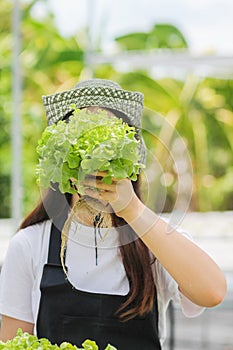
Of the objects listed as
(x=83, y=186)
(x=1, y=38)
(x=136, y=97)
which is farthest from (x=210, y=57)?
(x=1, y=38)

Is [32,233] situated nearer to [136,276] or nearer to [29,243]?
[29,243]

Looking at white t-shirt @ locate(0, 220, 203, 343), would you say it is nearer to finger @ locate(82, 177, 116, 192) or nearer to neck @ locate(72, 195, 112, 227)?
neck @ locate(72, 195, 112, 227)

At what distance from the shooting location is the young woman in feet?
5.07

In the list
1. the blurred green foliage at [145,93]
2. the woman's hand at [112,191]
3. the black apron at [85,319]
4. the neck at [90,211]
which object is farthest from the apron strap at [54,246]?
the blurred green foliage at [145,93]

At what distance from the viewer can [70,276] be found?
1716 millimetres

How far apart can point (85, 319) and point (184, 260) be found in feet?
0.98

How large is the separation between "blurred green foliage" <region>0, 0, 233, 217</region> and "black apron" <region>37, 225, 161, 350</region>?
9485 millimetres

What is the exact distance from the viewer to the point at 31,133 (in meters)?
13.3

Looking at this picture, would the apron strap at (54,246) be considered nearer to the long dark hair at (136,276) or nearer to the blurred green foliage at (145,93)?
the long dark hair at (136,276)

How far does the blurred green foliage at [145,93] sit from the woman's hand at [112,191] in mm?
9772

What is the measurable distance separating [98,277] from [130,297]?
0.30ft

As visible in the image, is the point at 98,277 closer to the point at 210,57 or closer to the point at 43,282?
the point at 43,282

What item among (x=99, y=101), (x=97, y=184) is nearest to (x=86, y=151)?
(x=97, y=184)

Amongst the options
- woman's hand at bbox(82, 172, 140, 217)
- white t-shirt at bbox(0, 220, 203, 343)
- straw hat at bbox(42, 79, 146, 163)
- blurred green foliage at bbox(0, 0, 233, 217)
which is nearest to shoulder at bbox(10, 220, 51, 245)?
white t-shirt at bbox(0, 220, 203, 343)
